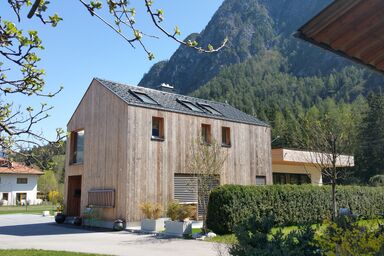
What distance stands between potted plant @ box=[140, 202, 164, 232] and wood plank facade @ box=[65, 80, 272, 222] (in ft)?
3.08

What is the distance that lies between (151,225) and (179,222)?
2137 mm

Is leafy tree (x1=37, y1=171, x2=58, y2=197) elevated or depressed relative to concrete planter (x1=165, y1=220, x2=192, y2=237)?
elevated

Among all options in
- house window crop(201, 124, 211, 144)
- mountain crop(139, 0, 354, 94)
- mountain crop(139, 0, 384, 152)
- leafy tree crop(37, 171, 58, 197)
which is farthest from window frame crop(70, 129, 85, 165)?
mountain crop(139, 0, 354, 94)

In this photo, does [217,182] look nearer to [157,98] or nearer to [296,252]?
[157,98]

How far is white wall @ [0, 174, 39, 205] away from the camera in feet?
163

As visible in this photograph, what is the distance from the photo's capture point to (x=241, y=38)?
153750 millimetres

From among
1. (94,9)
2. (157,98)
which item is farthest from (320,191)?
(94,9)

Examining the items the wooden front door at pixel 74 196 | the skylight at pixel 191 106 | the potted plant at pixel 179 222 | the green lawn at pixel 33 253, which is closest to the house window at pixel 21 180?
the wooden front door at pixel 74 196

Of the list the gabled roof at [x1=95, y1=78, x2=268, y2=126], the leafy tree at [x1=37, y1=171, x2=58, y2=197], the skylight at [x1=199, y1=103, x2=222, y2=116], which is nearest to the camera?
the gabled roof at [x1=95, y1=78, x2=268, y2=126]

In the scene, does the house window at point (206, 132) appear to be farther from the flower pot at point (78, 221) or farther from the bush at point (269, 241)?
the bush at point (269, 241)

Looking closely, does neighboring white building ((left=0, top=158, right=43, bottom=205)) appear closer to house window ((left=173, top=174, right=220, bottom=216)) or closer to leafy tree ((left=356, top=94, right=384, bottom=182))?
house window ((left=173, top=174, right=220, bottom=216))

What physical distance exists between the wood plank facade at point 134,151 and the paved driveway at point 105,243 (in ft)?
7.99

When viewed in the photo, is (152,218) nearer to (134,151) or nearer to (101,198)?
(134,151)

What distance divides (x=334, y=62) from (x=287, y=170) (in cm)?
8804
